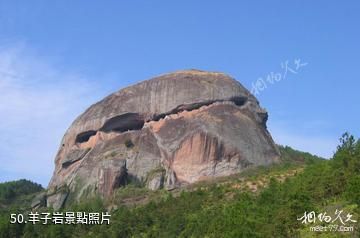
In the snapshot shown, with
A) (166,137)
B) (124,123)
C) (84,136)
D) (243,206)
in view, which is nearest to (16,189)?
(84,136)

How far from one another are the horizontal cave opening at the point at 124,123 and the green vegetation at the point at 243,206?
28.4 ft

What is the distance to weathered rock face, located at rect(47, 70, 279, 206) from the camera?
54625mm

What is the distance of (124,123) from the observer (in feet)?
201

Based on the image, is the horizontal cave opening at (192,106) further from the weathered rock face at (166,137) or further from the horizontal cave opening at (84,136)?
the horizontal cave opening at (84,136)

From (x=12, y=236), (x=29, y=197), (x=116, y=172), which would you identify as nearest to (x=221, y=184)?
(x=116, y=172)

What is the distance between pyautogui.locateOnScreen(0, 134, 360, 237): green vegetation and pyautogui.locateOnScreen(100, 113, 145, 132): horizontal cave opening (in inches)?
341

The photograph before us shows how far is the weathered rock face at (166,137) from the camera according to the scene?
5462 cm

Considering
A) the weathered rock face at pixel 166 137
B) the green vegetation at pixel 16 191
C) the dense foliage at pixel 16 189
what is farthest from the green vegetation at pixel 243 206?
the dense foliage at pixel 16 189

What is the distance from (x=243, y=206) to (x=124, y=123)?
3108 cm

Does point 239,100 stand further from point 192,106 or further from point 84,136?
point 84,136

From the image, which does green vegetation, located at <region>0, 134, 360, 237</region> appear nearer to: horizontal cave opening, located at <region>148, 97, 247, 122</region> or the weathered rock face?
the weathered rock face

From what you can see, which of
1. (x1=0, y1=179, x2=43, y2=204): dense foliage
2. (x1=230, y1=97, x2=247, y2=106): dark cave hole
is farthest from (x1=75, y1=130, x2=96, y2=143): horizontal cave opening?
(x1=230, y1=97, x2=247, y2=106): dark cave hole

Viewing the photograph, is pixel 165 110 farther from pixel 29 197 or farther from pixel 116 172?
pixel 29 197

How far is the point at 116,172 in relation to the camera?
5581 centimetres
